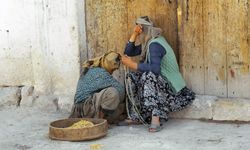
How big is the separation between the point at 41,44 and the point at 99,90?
47.4 inches

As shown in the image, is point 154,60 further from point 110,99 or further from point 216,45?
point 216,45

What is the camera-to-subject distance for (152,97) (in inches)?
249

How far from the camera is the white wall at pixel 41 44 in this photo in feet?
23.5

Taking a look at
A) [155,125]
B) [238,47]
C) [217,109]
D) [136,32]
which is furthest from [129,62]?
A: [238,47]

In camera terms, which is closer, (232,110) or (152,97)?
(152,97)

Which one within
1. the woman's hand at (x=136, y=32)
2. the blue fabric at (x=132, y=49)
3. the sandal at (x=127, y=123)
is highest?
the woman's hand at (x=136, y=32)

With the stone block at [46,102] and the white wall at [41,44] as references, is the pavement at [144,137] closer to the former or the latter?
the stone block at [46,102]

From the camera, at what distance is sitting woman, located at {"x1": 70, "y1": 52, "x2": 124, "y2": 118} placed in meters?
6.41

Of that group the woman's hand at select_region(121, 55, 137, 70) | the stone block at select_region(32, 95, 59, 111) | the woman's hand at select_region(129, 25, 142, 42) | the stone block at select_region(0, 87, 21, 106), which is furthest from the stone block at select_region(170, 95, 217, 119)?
the stone block at select_region(0, 87, 21, 106)

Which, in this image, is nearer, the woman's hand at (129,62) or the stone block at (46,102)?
the woman's hand at (129,62)

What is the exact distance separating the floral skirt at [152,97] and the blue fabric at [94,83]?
0.17 m

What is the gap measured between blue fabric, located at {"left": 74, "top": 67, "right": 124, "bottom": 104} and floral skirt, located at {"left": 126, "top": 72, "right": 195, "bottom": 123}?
169 millimetres

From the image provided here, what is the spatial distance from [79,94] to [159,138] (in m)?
1.13

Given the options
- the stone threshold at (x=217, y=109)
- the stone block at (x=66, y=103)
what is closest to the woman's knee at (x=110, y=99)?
the stone threshold at (x=217, y=109)
